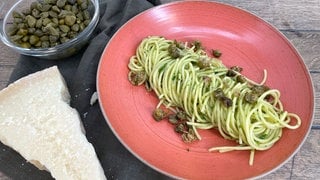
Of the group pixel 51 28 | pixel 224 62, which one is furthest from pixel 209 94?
pixel 51 28

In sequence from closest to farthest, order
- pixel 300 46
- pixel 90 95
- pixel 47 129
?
pixel 47 129 → pixel 90 95 → pixel 300 46

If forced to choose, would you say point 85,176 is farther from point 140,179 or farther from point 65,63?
point 65,63

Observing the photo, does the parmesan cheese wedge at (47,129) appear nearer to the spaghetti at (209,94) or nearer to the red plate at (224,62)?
the red plate at (224,62)

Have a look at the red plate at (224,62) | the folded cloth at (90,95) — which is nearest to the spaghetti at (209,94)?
the red plate at (224,62)

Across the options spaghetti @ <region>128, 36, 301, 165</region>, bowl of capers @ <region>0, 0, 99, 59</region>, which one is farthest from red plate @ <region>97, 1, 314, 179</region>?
bowl of capers @ <region>0, 0, 99, 59</region>

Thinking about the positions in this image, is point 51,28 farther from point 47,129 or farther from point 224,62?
point 224,62

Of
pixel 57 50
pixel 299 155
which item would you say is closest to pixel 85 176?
pixel 57 50

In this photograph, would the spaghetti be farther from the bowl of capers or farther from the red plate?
the bowl of capers
